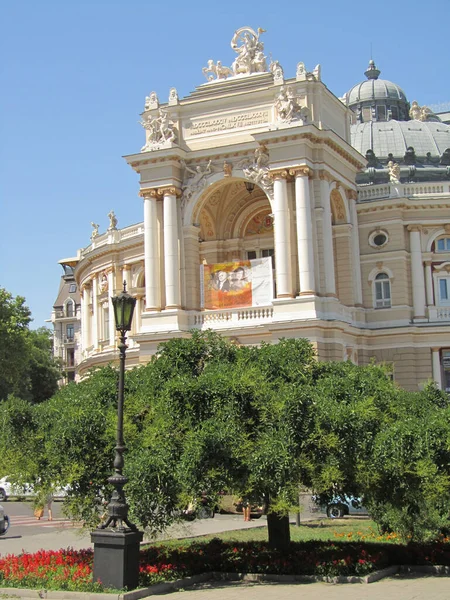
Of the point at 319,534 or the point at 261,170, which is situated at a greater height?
the point at 261,170

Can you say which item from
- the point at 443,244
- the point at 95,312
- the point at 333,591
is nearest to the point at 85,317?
the point at 95,312

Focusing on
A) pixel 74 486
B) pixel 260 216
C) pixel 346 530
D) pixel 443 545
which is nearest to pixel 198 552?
pixel 74 486

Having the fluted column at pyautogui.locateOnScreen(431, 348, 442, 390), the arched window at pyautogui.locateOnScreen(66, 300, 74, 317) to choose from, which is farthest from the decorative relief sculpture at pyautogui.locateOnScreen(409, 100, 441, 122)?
the arched window at pyautogui.locateOnScreen(66, 300, 74, 317)

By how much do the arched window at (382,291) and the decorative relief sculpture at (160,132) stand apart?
507 inches

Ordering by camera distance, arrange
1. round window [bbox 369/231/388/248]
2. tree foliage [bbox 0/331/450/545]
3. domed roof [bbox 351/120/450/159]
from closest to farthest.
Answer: tree foliage [bbox 0/331/450/545]
round window [bbox 369/231/388/248]
domed roof [bbox 351/120/450/159]

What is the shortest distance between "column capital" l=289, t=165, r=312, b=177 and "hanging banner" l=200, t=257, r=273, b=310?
414 centimetres

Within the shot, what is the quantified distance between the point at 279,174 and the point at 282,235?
2.79 metres

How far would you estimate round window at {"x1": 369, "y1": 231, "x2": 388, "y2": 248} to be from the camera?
155 ft

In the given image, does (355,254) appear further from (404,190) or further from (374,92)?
(374,92)

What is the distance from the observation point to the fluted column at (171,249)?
139ft

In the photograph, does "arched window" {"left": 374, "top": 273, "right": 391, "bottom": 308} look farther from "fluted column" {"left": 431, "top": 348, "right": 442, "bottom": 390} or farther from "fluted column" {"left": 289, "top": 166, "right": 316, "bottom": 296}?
"fluted column" {"left": 289, "top": 166, "right": 316, "bottom": 296}

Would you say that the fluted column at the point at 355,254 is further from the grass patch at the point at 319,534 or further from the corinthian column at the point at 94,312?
the corinthian column at the point at 94,312

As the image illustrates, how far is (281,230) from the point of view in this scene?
133 ft

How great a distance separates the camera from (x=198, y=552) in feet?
65.9
